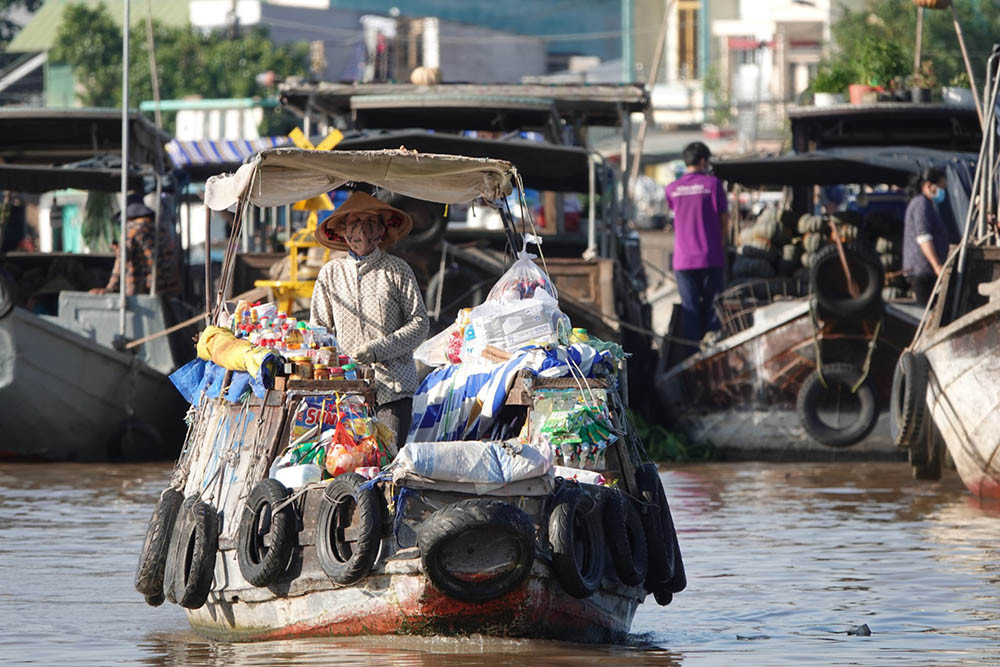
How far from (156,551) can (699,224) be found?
789 cm

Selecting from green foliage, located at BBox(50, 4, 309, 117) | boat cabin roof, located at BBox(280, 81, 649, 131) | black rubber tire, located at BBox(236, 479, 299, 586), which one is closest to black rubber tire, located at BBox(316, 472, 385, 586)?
black rubber tire, located at BBox(236, 479, 299, 586)

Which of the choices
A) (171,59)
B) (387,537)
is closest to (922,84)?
(387,537)

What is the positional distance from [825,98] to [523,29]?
91.3 feet

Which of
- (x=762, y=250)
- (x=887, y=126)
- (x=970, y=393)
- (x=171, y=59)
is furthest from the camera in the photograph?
(x=171, y=59)

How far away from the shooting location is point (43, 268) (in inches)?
631

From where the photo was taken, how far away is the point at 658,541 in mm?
6895

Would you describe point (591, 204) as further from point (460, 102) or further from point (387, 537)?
point (387, 537)

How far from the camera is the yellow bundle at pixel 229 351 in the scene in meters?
6.78

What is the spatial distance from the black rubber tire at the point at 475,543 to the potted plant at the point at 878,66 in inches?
422

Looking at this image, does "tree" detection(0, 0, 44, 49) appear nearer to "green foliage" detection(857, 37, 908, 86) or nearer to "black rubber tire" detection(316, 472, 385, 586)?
"green foliage" detection(857, 37, 908, 86)

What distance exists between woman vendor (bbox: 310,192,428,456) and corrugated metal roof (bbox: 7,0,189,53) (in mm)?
33996

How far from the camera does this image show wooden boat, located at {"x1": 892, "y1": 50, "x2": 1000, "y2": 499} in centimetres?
1087

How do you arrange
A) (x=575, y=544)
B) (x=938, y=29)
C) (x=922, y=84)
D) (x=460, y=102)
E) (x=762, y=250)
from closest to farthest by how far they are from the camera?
(x=575, y=544) < (x=460, y=102) < (x=762, y=250) < (x=922, y=84) < (x=938, y=29)

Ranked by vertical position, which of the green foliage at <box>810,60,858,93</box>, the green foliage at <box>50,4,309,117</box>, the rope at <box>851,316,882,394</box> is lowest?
the rope at <box>851,316,882,394</box>
